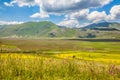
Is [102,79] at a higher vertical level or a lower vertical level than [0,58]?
lower

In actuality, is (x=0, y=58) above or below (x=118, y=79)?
above

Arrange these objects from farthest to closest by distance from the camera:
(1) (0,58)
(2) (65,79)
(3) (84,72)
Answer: (1) (0,58) < (3) (84,72) < (2) (65,79)

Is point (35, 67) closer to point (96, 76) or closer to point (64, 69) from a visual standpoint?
point (64, 69)

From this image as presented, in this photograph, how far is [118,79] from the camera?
9727mm

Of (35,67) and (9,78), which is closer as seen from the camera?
(9,78)

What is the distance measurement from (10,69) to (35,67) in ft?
4.01

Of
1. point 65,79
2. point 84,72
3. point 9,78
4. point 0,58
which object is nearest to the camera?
point 9,78

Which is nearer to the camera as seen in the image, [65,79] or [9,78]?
[9,78]

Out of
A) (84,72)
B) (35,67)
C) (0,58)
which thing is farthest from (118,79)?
(0,58)

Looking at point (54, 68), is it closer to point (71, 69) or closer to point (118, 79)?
point (71, 69)

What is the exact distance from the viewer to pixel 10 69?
9.84 m

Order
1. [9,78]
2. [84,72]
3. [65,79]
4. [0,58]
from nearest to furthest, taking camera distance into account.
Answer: [9,78], [65,79], [84,72], [0,58]

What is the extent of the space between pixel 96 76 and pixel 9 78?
3.84 metres

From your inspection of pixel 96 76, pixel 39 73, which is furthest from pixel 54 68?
pixel 96 76
